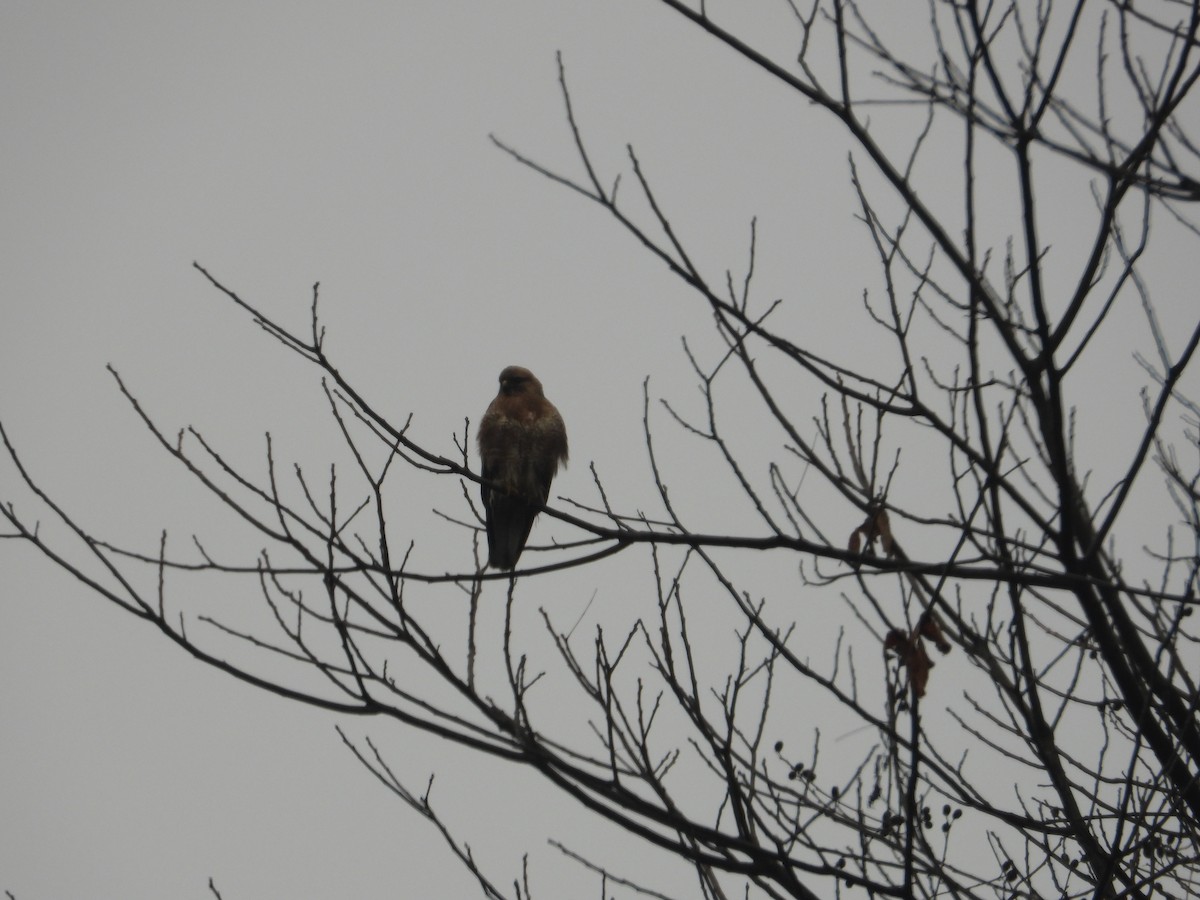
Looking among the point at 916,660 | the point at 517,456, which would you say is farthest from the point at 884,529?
the point at 517,456

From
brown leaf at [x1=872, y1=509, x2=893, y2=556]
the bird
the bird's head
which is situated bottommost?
brown leaf at [x1=872, y1=509, x2=893, y2=556]

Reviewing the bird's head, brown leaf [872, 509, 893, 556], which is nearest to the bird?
the bird's head

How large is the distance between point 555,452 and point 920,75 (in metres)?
4.05

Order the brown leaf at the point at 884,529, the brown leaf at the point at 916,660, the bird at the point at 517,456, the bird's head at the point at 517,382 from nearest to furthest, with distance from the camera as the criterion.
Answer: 1. the brown leaf at the point at 916,660
2. the brown leaf at the point at 884,529
3. the bird at the point at 517,456
4. the bird's head at the point at 517,382

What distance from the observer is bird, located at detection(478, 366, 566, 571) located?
6004 mm

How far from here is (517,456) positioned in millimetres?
6086

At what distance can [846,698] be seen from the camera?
92.7 inches

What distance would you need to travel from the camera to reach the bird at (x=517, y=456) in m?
6.00

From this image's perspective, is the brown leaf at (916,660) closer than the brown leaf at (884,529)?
Yes

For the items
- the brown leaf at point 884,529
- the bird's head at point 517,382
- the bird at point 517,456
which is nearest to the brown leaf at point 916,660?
the brown leaf at point 884,529

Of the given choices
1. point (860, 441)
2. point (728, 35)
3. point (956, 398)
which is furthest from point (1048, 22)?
point (860, 441)

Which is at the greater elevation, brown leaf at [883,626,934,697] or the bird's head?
the bird's head

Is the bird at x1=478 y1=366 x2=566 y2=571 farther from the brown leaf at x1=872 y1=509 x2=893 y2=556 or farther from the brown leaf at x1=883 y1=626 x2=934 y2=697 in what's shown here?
the brown leaf at x1=883 y1=626 x2=934 y2=697

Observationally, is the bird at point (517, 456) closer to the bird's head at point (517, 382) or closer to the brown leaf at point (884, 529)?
→ the bird's head at point (517, 382)
